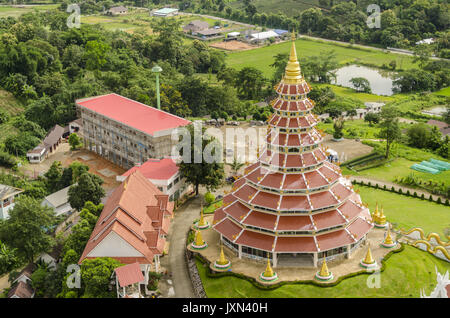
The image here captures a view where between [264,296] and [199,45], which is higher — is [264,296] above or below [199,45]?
below

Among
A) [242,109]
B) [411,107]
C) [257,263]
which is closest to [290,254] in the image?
[257,263]

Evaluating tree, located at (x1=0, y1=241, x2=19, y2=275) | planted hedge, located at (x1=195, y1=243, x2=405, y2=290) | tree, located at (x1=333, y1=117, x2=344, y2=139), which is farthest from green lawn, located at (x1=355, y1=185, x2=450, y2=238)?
tree, located at (x1=0, y1=241, x2=19, y2=275)

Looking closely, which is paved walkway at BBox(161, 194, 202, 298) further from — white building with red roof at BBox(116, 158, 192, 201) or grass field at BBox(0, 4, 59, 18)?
grass field at BBox(0, 4, 59, 18)

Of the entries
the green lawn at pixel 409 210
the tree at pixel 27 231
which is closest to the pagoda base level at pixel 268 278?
the green lawn at pixel 409 210

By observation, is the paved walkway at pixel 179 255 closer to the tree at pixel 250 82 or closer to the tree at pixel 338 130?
the tree at pixel 338 130

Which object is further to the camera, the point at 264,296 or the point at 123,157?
the point at 123,157

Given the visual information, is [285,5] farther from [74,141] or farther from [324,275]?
[324,275]

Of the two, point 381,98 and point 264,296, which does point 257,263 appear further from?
A: point 381,98
